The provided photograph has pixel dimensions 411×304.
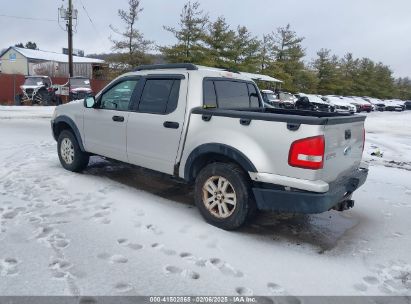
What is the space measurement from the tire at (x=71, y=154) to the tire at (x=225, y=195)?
2.81 metres

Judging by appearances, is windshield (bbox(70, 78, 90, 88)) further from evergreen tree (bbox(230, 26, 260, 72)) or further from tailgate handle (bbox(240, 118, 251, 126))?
tailgate handle (bbox(240, 118, 251, 126))

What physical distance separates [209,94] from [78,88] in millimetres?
19428

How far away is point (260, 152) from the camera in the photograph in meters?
3.66

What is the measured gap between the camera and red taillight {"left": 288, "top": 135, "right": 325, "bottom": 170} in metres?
3.34

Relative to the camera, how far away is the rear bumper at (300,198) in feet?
11.3

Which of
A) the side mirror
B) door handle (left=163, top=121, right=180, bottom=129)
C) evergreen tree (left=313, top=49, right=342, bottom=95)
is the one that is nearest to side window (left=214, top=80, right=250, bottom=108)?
door handle (left=163, top=121, right=180, bottom=129)

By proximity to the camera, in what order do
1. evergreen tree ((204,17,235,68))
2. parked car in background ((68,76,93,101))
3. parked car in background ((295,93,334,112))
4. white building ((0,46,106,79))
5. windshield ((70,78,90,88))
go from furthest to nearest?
1. white building ((0,46,106,79))
2. evergreen tree ((204,17,235,68))
3. windshield ((70,78,90,88))
4. parked car in background ((68,76,93,101))
5. parked car in background ((295,93,334,112))

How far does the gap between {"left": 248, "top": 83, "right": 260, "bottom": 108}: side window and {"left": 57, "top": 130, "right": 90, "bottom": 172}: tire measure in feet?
10.0

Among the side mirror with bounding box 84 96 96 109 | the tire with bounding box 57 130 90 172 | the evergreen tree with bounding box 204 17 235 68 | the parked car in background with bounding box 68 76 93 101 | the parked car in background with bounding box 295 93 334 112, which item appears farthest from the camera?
the evergreen tree with bounding box 204 17 235 68

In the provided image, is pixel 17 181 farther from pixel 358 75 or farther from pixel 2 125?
pixel 358 75

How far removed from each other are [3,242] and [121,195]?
183 cm

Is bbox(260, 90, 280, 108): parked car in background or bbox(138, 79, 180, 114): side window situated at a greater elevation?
bbox(260, 90, 280, 108): parked car in background

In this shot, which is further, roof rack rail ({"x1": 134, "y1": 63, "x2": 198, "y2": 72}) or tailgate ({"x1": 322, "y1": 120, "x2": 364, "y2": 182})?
roof rack rail ({"x1": 134, "y1": 63, "x2": 198, "y2": 72})

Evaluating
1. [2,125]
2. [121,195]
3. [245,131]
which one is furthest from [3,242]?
[2,125]
